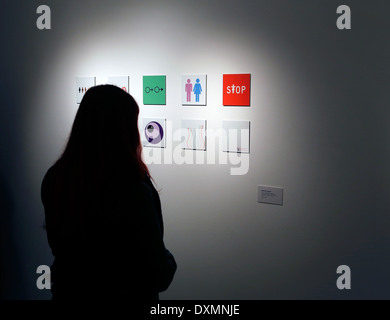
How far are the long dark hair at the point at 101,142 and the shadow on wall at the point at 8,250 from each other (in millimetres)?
1958

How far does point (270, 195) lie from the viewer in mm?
Result: 2229

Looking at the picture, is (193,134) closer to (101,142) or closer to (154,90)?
(154,90)

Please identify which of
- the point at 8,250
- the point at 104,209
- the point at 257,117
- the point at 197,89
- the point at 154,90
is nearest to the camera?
the point at 104,209

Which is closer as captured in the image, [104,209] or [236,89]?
[104,209]

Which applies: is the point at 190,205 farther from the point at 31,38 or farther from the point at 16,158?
the point at 31,38

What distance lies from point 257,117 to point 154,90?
0.68m

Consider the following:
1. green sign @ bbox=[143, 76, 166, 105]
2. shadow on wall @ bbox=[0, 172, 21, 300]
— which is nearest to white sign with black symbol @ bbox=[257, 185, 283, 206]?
green sign @ bbox=[143, 76, 166, 105]

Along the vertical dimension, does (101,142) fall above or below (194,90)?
below

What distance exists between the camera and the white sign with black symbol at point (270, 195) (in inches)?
86.7

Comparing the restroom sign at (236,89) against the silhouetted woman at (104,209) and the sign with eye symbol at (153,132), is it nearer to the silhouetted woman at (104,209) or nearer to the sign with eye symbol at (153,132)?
the sign with eye symbol at (153,132)

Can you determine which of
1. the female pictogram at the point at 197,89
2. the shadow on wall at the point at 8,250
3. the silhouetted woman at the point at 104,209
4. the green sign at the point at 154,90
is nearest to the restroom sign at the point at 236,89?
the female pictogram at the point at 197,89

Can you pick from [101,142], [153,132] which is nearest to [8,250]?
[153,132]

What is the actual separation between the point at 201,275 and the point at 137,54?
144 cm
